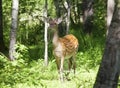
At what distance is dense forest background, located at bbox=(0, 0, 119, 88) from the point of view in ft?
33.7

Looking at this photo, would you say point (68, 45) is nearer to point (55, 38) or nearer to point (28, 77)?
point (55, 38)

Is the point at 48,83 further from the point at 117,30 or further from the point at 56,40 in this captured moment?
the point at 117,30

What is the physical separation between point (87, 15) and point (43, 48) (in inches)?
192

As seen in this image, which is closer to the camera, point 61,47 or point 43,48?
point 61,47

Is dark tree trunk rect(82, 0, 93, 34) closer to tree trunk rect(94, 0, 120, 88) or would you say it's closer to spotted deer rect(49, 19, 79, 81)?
spotted deer rect(49, 19, 79, 81)

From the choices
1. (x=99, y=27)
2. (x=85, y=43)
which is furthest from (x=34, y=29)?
(x=85, y=43)

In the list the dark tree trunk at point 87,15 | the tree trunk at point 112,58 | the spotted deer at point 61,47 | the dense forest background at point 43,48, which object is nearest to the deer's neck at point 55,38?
the spotted deer at point 61,47

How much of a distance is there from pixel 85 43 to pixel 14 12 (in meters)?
6.24

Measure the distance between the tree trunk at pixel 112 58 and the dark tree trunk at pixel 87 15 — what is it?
14.2m

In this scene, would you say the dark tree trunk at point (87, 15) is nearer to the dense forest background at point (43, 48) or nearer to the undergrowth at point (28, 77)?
the dense forest background at point (43, 48)

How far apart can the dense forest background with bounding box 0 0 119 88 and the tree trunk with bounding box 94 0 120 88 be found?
2.52m

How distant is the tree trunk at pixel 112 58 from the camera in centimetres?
689

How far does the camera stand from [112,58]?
6957mm

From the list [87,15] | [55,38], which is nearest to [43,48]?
[87,15]
